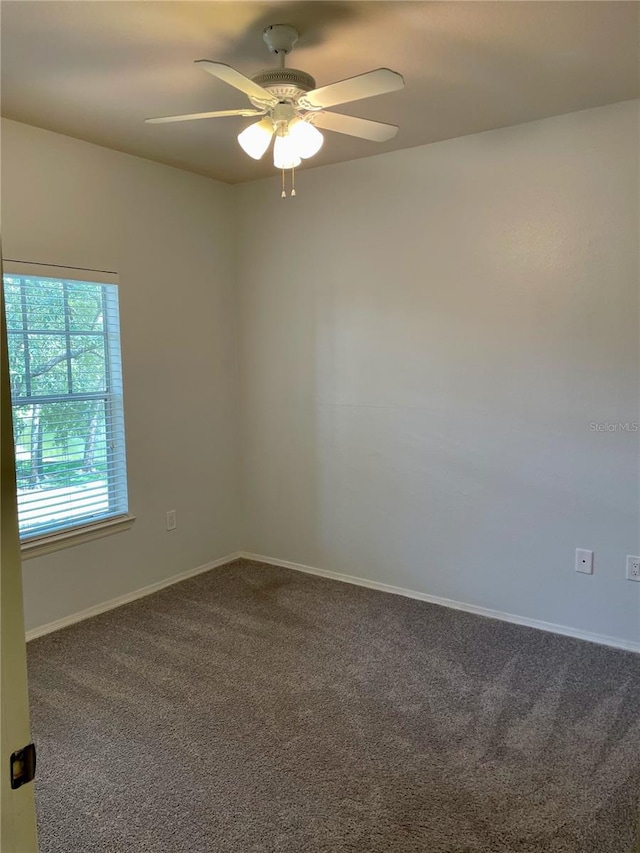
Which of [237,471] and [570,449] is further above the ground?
[570,449]

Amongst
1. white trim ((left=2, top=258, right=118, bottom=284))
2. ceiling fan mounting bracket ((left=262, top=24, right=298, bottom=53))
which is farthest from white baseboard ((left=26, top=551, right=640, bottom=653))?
ceiling fan mounting bracket ((left=262, top=24, right=298, bottom=53))

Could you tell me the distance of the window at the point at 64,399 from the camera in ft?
9.74

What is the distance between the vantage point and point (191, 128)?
2.92 m

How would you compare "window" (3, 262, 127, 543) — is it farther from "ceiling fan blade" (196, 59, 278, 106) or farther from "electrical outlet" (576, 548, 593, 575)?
"electrical outlet" (576, 548, 593, 575)

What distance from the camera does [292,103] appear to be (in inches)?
82.2

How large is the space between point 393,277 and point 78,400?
75.6 inches

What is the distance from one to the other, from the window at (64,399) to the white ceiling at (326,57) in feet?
2.75

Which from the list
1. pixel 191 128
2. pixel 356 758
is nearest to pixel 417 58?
pixel 191 128

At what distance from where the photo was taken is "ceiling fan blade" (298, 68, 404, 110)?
5.86 feet

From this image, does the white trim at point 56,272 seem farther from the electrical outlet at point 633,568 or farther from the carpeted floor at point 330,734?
the electrical outlet at point 633,568

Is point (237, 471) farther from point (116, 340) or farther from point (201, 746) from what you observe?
point (201, 746)

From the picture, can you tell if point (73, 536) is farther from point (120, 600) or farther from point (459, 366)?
point (459, 366)

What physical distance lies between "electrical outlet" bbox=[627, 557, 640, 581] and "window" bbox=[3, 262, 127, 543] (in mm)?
2755

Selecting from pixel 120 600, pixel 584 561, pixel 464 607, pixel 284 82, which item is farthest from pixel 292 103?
pixel 120 600
